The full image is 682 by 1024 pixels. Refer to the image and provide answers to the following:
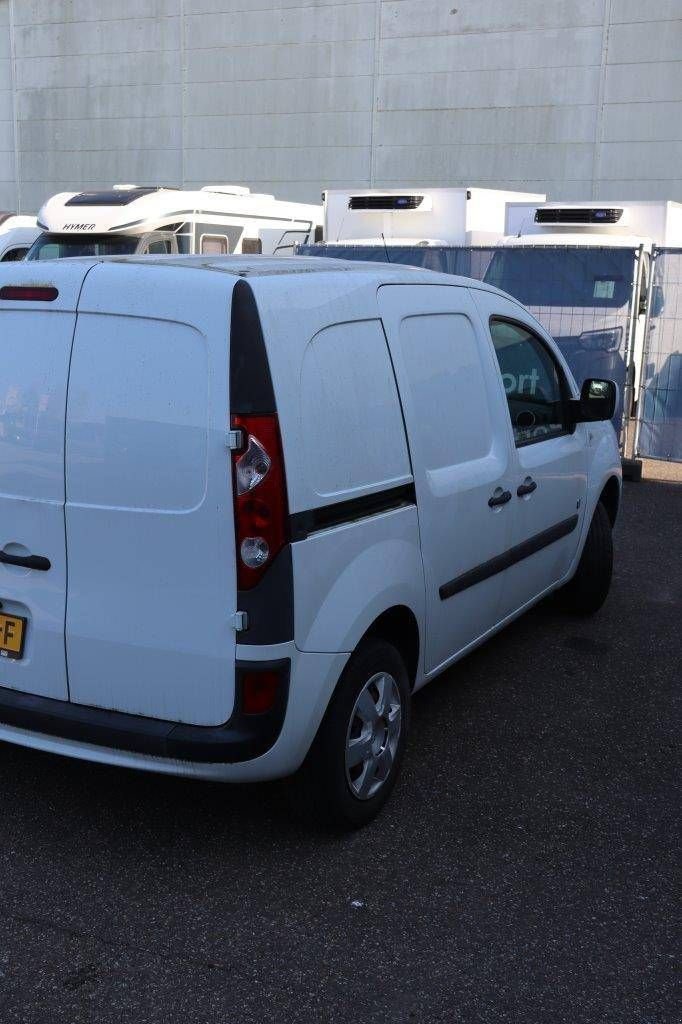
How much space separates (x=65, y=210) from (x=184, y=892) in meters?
11.3

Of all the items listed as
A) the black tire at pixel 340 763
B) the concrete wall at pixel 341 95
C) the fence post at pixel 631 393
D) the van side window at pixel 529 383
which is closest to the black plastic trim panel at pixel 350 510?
the black tire at pixel 340 763

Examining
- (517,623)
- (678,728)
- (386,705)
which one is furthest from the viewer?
→ (517,623)

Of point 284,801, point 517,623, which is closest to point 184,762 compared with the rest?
point 284,801

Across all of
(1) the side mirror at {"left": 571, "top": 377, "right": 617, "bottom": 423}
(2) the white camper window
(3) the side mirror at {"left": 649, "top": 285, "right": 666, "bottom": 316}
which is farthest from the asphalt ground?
(2) the white camper window

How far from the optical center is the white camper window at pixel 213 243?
14039mm

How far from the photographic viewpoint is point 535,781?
14.0ft

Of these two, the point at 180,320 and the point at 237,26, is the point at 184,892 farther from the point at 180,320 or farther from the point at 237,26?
the point at 237,26

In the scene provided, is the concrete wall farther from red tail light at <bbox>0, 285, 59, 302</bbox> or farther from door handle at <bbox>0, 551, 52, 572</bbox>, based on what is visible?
door handle at <bbox>0, 551, 52, 572</bbox>

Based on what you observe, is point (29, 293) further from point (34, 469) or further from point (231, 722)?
point (231, 722)

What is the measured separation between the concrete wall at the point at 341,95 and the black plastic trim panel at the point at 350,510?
59.3ft

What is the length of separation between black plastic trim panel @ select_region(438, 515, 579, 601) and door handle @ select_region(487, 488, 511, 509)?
0.74ft

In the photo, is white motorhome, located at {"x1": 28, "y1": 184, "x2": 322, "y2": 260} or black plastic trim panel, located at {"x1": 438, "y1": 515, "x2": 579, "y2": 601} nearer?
black plastic trim panel, located at {"x1": 438, "y1": 515, "x2": 579, "y2": 601}

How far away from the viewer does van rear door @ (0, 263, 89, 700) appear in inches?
135

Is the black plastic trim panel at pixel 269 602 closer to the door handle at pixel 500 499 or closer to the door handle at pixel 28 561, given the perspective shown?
the door handle at pixel 28 561
